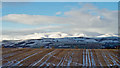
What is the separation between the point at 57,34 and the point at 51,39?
0.46 meters

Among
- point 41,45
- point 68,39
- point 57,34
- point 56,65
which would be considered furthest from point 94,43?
point 56,65

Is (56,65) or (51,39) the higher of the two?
(51,39)

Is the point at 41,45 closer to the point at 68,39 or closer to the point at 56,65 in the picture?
the point at 68,39

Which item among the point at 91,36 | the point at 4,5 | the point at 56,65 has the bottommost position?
the point at 56,65

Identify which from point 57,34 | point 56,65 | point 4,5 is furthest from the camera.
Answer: point 57,34

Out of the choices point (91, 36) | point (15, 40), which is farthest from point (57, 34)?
point (15, 40)

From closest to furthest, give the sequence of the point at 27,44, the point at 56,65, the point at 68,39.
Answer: the point at 56,65, the point at 68,39, the point at 27,44

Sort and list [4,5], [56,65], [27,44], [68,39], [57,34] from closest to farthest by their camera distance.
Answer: [56,65]
[4,5]
[57,34]
[68,39]
[27,44]

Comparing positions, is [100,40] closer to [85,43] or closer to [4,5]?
[85,43]

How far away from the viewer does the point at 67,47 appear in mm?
4656

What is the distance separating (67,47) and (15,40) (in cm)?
181

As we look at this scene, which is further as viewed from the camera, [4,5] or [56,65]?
[4,5]

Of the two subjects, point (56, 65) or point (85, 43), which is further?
point (85, 43)

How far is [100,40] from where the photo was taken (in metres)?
4.44
